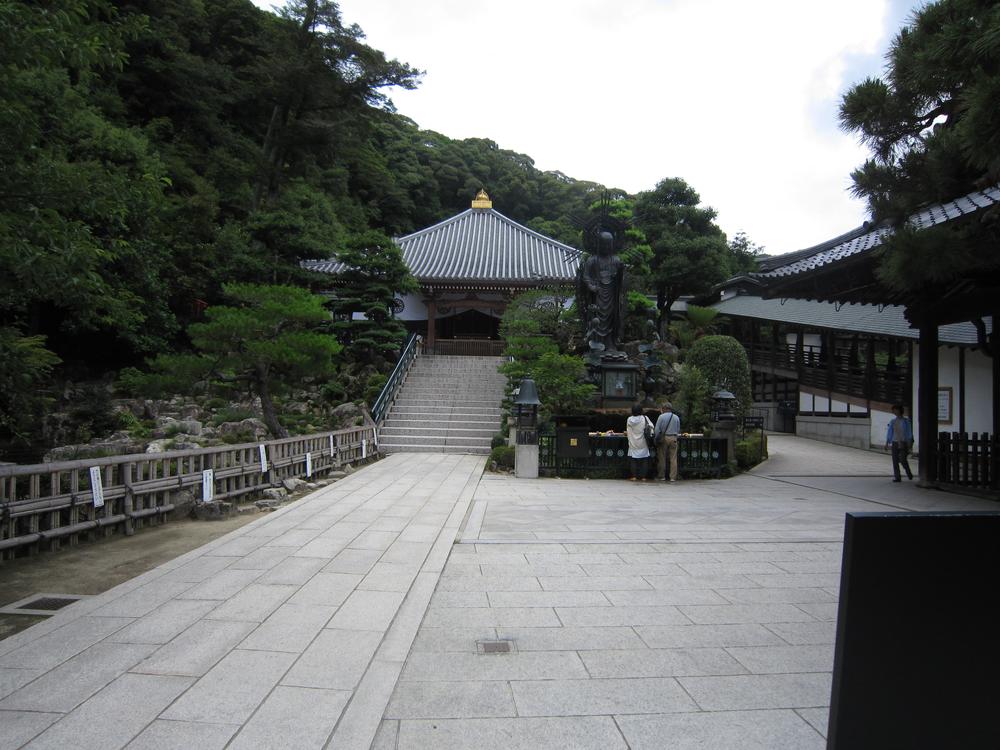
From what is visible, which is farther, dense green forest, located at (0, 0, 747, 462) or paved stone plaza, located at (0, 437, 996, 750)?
dense green forest, located at (0, 0, 747, 462)

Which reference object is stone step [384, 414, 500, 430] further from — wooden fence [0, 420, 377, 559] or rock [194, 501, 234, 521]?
rock [194, 501, 234, 521]

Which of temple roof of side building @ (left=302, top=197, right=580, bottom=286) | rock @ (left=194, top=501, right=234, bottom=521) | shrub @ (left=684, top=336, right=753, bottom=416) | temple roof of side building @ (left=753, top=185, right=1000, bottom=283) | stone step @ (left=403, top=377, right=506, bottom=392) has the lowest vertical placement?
rock @ (left=194, top=501, right=234, bottom=521)

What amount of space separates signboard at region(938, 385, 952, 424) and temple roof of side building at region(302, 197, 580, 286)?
41.3 feet

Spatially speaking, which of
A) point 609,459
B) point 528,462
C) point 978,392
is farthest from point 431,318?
point 978,392

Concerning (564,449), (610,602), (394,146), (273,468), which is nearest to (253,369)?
(273,468)

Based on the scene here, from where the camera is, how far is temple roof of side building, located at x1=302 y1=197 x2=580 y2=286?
25.3m

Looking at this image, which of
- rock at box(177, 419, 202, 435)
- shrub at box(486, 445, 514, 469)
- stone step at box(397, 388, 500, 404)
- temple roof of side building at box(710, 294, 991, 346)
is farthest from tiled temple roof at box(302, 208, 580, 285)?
shrub at box(486, 445, 514, 469)

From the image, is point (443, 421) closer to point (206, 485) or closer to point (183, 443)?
point (183, 443)

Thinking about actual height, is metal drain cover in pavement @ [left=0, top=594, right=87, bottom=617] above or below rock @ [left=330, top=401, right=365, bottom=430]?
below

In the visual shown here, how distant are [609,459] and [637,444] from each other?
0.76 meters

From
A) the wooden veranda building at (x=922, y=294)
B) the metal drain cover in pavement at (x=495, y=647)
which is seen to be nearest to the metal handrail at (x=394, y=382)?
the wooden veranda building at (x=922, y=294)

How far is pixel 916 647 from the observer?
1.83m

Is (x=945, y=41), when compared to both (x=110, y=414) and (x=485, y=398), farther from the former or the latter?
(x=110, y=414)

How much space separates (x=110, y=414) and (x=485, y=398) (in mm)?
10818
